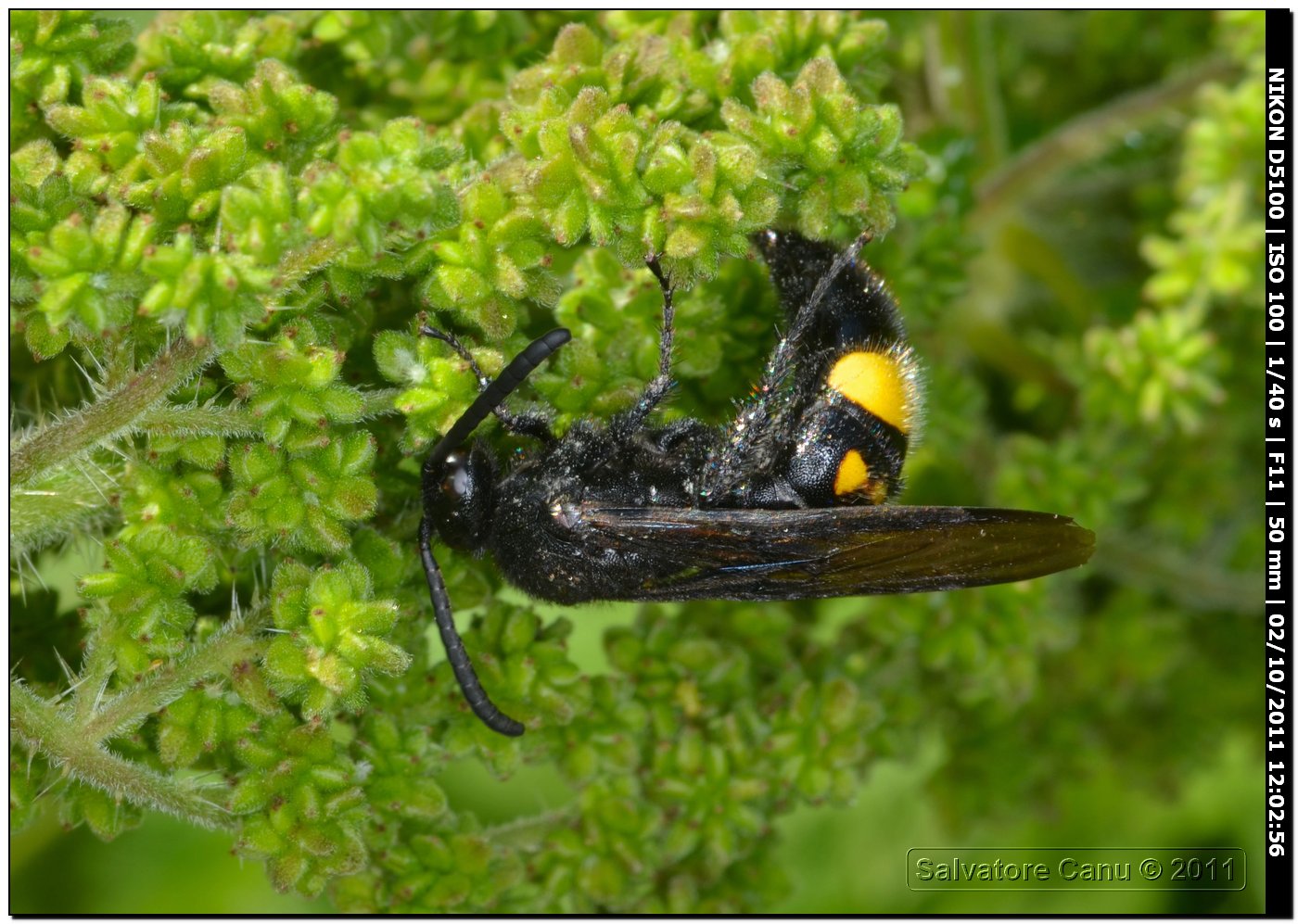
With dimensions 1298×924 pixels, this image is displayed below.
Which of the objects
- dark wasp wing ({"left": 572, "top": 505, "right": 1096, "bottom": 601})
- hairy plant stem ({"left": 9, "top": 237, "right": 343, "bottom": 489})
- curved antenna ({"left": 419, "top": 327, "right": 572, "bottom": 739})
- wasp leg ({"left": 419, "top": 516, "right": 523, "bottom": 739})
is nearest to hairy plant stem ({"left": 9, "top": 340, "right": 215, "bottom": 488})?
hairy plant stem ({"left": 9, "top": 237, "right": 343, "bottom": 489})

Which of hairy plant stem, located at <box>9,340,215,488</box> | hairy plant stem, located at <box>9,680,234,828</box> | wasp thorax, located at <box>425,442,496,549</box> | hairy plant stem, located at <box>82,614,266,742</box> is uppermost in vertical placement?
hairy plant stem, located at <box>9,340,215,488</box>

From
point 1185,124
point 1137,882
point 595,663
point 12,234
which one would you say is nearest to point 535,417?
point 12,234

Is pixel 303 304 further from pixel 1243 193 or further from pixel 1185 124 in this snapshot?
pixel 1185 124

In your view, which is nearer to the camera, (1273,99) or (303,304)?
(303,304)

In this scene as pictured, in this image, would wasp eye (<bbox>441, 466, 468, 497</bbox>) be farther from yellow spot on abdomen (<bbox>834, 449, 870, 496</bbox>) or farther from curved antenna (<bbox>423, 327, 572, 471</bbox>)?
yellow spot on abdomen (<bbox>834, 449, 870, 496</bbox>)

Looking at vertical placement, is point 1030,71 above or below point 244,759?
above

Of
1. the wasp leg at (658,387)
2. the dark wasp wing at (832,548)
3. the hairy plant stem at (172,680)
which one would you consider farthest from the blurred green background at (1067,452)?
the hairy plant stem at (172,680)

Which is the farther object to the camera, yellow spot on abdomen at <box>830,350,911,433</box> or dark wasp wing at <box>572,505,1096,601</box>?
yellow spot on abdomen at <box>830,350,911,433</box>

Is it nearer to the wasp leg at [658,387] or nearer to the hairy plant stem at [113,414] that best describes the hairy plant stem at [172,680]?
the hairy plant stem at [113,414]
